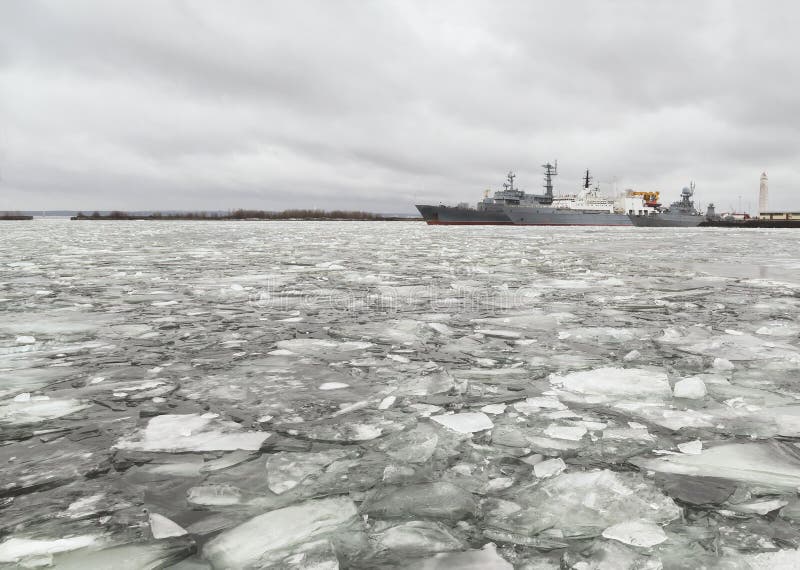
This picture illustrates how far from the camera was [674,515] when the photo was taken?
1238 millimetres

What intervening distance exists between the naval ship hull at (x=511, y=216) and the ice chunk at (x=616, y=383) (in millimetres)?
47242

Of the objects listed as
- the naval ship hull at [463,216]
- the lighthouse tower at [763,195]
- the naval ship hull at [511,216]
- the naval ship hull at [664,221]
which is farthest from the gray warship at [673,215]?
the lighthouse tower at [763,195]

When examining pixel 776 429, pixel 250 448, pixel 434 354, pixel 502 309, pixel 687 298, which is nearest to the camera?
pixel 250 448

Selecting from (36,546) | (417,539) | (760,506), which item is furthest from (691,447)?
(36,546)

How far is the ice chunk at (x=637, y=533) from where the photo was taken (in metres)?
1.15

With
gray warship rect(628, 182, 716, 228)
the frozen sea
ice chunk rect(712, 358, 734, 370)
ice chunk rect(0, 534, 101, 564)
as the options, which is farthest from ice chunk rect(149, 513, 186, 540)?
gray warship rect(628, 182, 716, 228)

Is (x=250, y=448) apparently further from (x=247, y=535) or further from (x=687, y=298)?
(x=687, y=298)

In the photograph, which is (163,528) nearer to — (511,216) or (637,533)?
(637,533)

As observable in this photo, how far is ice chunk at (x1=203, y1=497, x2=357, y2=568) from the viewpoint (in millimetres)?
1107

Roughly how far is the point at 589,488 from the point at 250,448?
1.04 metres

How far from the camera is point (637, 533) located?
46.4 inches

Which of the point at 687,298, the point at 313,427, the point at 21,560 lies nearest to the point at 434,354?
the point at 313,427

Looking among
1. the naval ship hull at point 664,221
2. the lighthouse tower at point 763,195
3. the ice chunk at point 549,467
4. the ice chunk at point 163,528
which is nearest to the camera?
the ice chunk at point 163,528

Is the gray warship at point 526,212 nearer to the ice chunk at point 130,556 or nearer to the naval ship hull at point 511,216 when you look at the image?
the naval ship hull at point 511,216
